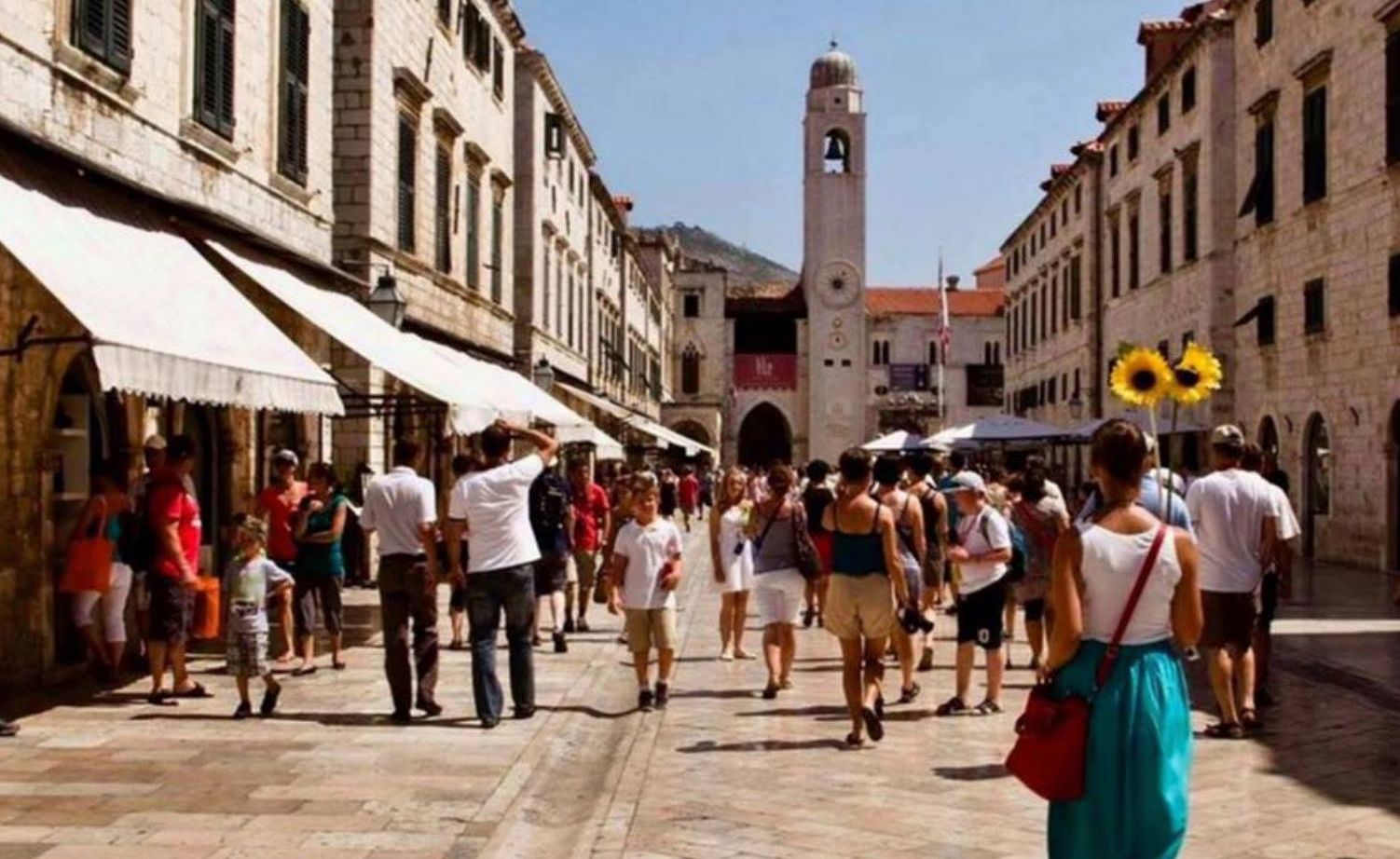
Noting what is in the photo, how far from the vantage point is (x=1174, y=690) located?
4.75m

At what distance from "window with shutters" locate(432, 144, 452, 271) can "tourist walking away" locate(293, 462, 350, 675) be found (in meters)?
10.8

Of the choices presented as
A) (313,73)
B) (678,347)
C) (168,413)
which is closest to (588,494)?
(168,413)

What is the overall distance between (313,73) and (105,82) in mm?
6054

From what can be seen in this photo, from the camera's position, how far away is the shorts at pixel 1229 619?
9.76 metres

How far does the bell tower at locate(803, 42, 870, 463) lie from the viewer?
2987 inches

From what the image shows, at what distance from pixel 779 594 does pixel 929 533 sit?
317 centimetres

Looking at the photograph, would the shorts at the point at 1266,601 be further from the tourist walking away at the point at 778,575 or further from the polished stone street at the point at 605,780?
the tourist walking away at the point at 778,575

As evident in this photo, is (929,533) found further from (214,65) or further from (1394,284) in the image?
(1394,284)

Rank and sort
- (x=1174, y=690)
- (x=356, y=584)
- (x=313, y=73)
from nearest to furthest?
(x=1174, y=690)
(x=313, y=73)
(x=356, y=584)

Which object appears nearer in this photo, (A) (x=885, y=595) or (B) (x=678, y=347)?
(A) (x=885, y=595)

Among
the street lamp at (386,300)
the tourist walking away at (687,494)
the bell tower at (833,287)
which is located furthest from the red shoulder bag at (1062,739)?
the bell tower at (833,287)

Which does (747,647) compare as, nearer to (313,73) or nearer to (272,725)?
(272,725)

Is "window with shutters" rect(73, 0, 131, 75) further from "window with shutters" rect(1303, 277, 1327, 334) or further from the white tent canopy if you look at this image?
"window with shutters" rect(1303, 277, 1327, 334)

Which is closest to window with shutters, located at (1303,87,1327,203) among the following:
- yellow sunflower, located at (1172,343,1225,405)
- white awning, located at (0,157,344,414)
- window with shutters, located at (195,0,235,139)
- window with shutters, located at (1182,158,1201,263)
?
window with shutters, located at (1182,158,1201,263)
